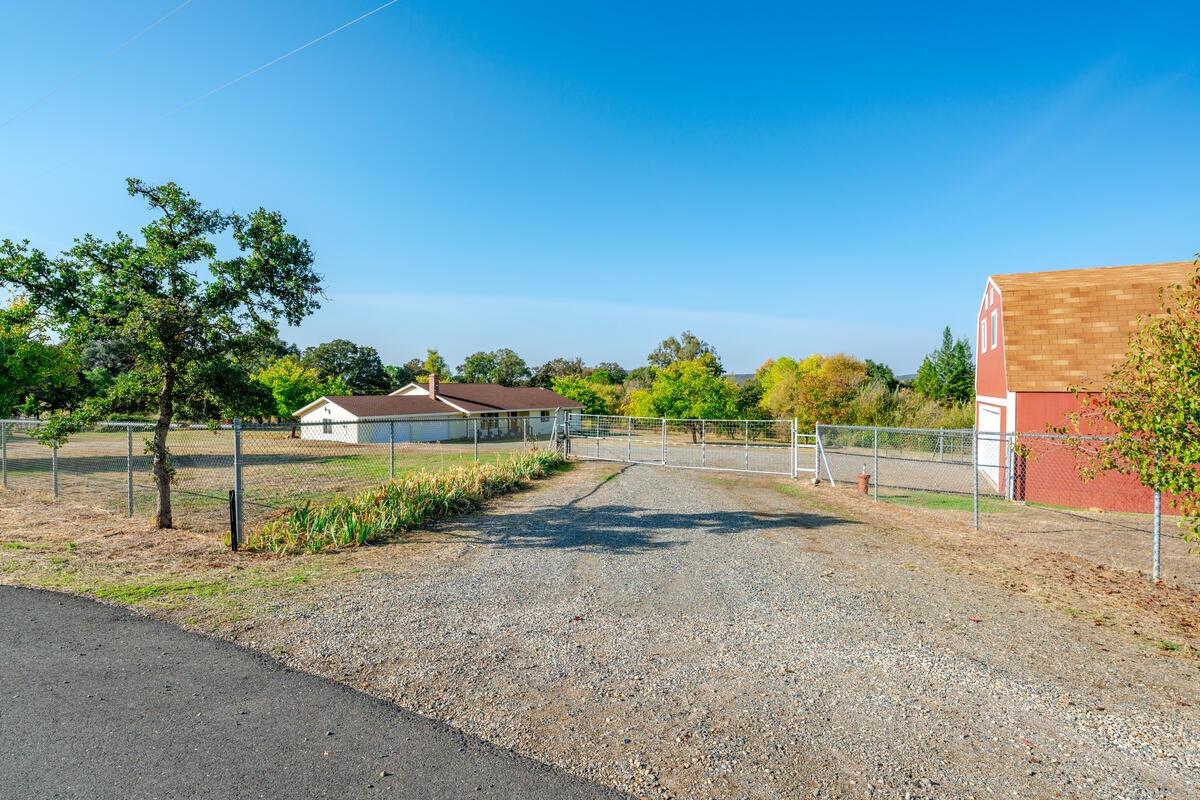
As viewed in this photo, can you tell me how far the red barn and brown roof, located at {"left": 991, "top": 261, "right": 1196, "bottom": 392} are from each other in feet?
0.06

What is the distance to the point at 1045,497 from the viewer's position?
43.6ft

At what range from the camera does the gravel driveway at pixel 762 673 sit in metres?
3.35

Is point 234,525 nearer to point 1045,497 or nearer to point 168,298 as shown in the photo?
point 168,298

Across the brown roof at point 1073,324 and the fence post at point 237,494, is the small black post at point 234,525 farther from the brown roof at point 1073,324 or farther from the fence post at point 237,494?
the brown roof at point 1073,324

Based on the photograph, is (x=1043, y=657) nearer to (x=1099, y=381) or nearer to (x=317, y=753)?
(x=317, y=753)

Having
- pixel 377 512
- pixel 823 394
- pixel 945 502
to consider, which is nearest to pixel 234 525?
pixel 377 512

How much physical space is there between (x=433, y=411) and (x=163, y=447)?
107 feet

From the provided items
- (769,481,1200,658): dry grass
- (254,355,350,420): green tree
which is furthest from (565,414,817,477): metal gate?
(254,355,350,420): green tree

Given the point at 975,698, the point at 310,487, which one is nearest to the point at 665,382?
the point at 310,487

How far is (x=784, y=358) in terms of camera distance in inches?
2231

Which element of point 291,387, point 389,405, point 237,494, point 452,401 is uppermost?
point 291,387

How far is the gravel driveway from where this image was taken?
3354 millimetres

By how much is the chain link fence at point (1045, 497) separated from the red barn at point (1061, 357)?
29mm

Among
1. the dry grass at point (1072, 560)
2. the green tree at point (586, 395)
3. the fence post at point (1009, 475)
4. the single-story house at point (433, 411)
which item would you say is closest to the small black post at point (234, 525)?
the dry grass at point (1072, 560)
